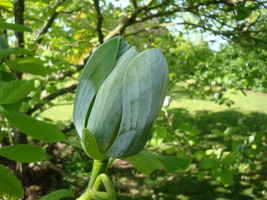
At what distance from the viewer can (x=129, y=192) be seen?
3.80m

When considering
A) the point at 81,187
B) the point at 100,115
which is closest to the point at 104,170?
the point at 100,115

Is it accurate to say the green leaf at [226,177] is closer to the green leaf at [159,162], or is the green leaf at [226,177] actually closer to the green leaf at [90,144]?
the green leaf at [159,162]

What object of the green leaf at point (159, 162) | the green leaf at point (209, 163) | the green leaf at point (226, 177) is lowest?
the green leaf at point (226, 177)

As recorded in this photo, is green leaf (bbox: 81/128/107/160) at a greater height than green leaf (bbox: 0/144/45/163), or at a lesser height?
greater

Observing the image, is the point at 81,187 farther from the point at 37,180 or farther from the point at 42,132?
the point at 42,132

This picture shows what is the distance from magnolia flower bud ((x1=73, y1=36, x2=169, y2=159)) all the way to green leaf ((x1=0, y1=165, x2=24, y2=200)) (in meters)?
0.27

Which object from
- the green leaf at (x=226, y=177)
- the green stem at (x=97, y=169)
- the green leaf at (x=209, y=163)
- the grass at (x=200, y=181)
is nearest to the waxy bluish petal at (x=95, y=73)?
the green stem at (x=97, y=169)

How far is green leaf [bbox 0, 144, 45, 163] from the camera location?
2.16ft

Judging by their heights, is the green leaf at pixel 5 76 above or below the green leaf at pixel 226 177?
above

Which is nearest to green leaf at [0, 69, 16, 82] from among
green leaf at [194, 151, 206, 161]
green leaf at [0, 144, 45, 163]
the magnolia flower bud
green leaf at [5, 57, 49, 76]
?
green leaf at [5, 57, 49, 76]

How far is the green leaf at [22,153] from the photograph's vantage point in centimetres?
66

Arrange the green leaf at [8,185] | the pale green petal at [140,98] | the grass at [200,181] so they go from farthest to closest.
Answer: the grass at [200,181], the green leaf at [8,185], the pale green petal at [140,98]

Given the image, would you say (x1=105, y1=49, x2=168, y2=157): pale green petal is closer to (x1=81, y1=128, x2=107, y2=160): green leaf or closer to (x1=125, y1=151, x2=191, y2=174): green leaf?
(x1=81, y1=128, x2=107, y2=160): green leaf

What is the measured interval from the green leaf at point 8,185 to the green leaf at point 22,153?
0.04 m
